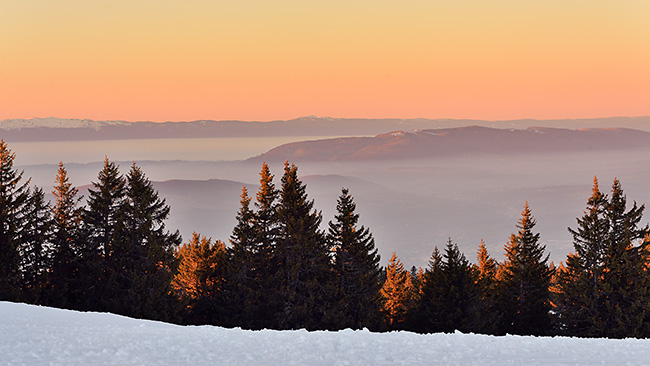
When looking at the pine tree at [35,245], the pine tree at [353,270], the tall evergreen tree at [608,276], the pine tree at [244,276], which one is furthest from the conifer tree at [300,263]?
the tall evergreen tree at [608,276]

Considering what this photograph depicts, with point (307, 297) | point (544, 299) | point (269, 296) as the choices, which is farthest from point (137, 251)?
point (544, 299)

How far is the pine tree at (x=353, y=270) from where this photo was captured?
39281 mm

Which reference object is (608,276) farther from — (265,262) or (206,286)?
(206,286)

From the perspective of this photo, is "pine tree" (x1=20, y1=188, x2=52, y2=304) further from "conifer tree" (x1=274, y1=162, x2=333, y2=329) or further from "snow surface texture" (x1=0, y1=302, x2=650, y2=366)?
"snow surface texture" (x1=0, y1=302, x2=650, y2=366)

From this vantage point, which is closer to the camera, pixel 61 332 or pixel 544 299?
pixel 61 332

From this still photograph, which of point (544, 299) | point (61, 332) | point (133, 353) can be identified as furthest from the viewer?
point (544, 299)

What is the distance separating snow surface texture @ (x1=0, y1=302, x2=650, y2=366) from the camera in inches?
578

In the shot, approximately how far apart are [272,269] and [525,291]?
19.0m

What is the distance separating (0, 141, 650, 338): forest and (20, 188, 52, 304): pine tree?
0.08 metres

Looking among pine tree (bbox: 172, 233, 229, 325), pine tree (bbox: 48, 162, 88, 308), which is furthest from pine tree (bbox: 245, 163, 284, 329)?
pine tree (bbox: 48, 162, 88, 308)

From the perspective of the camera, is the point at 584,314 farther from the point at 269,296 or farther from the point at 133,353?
the point at 133,353

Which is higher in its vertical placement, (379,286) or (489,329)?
(379,286)

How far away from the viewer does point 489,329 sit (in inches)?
1598

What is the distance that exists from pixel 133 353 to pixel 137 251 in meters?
24.8
